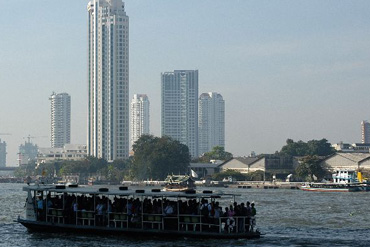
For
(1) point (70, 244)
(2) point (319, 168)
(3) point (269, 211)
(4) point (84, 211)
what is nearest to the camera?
(1) point (70, 244)

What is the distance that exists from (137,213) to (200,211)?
3.78 m

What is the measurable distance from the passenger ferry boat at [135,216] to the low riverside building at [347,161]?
12074 cm

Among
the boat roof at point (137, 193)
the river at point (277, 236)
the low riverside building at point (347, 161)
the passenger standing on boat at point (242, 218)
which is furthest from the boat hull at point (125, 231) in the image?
the low riverside building at point (347, 161)

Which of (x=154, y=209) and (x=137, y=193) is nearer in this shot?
(x=137, y=193)

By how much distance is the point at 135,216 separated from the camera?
142 ft

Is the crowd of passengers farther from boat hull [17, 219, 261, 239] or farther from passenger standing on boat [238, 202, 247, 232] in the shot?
boat hull [17, 219, 261, 239]

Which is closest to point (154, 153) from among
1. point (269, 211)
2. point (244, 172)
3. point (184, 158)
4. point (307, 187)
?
point (184, 158)

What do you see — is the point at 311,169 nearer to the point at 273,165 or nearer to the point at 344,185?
the point at 273,165

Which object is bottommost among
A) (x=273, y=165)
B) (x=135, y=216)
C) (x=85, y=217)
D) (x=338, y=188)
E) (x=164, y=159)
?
(x=338, y=188)

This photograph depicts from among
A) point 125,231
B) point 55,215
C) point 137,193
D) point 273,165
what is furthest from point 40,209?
point 273,165

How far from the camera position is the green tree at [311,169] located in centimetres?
16325

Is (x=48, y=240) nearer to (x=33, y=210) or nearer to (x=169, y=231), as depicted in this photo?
(x=33, y=210)

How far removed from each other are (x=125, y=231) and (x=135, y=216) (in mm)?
1000

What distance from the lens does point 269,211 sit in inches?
2790
